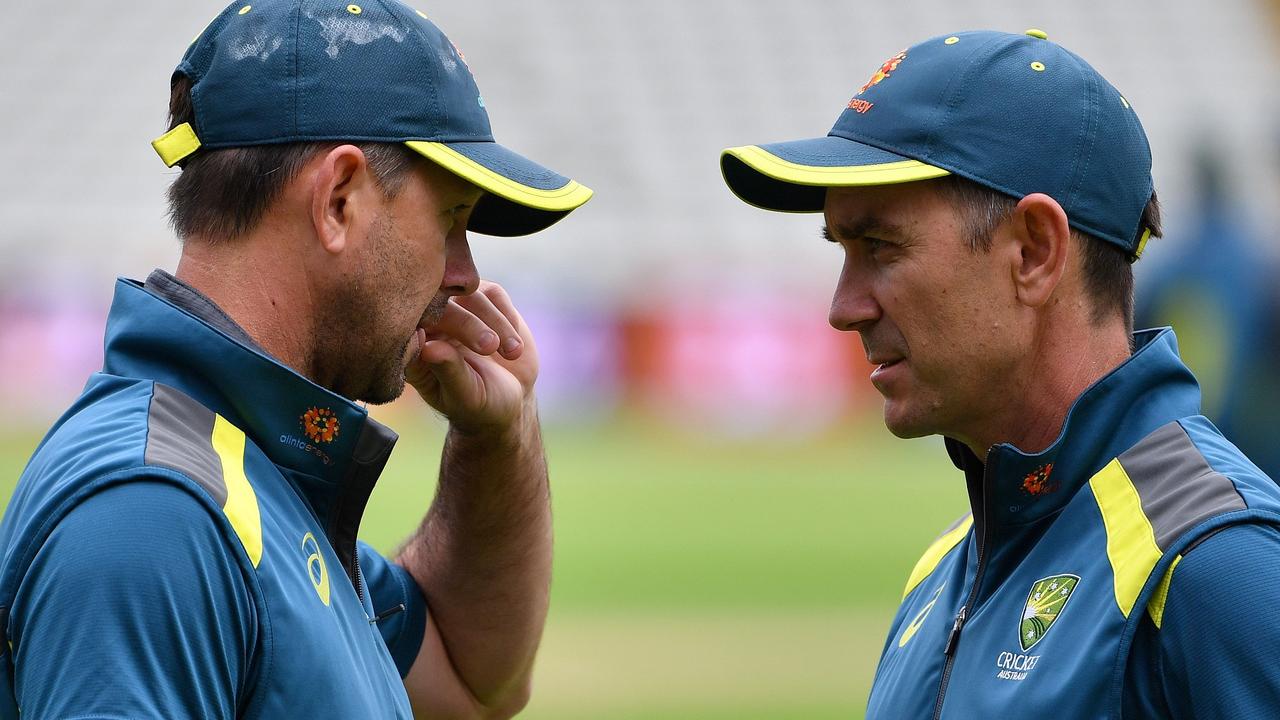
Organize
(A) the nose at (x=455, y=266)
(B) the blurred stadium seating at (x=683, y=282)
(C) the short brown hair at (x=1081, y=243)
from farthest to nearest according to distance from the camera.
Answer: (B) the blurred stadium seating at (x=683, y=282) < (A) the nose at (x=455, y=266) < (C) the short brown hair at (x=1081, y=243)

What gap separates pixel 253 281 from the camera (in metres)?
2.25

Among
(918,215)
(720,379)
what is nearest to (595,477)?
(720,379)

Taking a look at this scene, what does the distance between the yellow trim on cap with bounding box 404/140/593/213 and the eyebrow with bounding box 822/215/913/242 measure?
1.56 ft

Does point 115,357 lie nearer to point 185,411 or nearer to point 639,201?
point 185,411

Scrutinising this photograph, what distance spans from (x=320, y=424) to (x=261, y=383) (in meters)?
0.13

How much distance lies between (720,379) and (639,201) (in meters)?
6.64

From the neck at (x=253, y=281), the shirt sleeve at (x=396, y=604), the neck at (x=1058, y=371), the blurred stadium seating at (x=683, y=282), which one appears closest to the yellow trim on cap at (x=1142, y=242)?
the neck at (x=1058, y=371)

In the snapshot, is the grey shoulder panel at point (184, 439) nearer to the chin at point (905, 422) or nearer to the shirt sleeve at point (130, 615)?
the shirt sleeve at point (130, 615)

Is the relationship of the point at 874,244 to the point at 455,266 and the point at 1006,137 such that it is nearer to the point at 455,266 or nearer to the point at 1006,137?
the point at 1006,137

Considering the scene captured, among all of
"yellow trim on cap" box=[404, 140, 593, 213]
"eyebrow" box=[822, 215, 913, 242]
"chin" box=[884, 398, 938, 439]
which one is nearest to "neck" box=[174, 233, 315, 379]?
"yellow trim on cap" box=[404, 140, 593, 213]

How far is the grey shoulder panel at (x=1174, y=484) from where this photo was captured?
6.48ft

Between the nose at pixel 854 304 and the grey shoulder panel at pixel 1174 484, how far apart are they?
497mm

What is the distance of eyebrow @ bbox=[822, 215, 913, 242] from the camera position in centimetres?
240

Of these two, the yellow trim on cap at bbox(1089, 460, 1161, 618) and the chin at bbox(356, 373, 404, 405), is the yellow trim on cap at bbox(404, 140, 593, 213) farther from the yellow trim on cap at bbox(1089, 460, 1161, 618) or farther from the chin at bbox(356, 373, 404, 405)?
the yellow trim on cap at bbox(1089, 460, 1161, 618)
